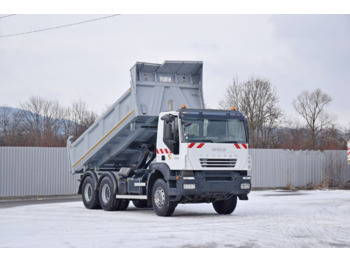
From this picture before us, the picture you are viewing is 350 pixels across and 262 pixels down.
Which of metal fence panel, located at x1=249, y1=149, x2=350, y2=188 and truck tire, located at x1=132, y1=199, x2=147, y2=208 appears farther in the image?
metal fence panel, located at x1=249, y1=149, x2=350, y2=188

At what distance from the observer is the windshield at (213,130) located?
48.8 feet

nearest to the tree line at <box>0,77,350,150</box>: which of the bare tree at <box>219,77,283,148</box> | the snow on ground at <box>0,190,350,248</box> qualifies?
the bare tree at <box>219,77,283,148</box>

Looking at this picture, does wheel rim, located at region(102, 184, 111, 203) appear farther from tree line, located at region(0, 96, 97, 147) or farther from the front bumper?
tree line, located at region(0, 96, 97, 147)

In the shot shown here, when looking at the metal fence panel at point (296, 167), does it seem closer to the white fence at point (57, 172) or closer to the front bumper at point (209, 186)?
the white fence at point (57, 172)

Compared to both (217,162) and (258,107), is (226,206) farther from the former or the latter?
(258,107)

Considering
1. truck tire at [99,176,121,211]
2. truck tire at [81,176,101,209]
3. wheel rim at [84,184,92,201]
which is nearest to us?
truck tire at [99,176,121,211]

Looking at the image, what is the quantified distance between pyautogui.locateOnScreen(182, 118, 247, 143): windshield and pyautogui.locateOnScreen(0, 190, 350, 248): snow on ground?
7.04 feet

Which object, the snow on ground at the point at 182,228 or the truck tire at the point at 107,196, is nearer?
the snow on ground at the point at 182,228

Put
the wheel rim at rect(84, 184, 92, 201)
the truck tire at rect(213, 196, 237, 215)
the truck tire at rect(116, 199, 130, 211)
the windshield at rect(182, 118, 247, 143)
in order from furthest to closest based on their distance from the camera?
the wheel rim at rect(84, 184, 92, 201), the truck tire at rect(116, 199, 130, 211), the truck tire at rect(213, 196, 237, 215), the windshield at rect(182, 118, 247, 143)

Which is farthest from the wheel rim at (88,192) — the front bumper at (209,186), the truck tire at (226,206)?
the front bumper at (209,186)

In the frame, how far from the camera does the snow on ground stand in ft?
33.4

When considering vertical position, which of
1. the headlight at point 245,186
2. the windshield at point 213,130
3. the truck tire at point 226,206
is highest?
the windshield at point 213,130

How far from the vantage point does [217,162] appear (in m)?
15.0

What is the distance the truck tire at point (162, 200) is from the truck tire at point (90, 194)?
3359 mm
